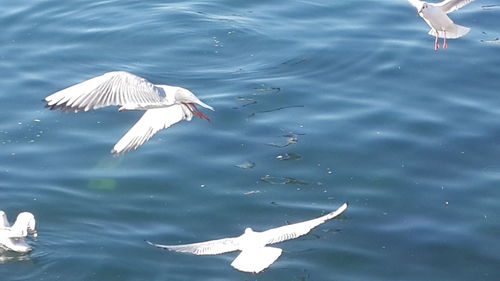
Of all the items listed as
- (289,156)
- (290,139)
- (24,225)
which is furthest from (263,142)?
(24,225)

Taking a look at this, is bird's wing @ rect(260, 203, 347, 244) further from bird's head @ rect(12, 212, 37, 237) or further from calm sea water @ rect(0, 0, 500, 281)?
bird's head @ rect(12, 212, 37, 237)

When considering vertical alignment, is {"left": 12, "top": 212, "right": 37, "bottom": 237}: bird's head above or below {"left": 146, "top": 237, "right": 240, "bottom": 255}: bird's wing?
above

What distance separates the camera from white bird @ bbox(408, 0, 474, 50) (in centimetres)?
1286

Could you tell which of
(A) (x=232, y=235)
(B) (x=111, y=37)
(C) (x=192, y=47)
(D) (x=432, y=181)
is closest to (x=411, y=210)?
(D) (x=432, y=181)

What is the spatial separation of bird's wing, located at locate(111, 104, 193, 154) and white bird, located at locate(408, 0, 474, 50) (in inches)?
127

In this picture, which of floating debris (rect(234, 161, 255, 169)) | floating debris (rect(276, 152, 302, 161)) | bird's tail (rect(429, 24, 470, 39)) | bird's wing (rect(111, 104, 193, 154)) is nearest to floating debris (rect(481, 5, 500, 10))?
bird's tail (rect(429, 24, 470, 39))

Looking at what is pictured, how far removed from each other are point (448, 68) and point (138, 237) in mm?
6286

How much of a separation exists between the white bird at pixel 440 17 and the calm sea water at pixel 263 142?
4.39ft

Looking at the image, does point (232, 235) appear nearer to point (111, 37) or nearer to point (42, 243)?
point (42, 243)

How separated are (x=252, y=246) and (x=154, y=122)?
93.8 inches

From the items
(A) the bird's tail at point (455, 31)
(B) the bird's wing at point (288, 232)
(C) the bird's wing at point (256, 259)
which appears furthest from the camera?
(A) the bird's tail at point (455, 31)

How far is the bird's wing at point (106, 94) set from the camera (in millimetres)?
10406

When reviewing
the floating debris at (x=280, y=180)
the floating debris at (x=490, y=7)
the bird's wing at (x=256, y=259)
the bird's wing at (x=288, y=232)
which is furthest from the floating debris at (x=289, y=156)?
the floating debris at (x=490, y=7)

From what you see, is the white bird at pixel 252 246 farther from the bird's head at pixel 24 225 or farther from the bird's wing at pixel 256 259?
the bird's head at pixel 24 225
